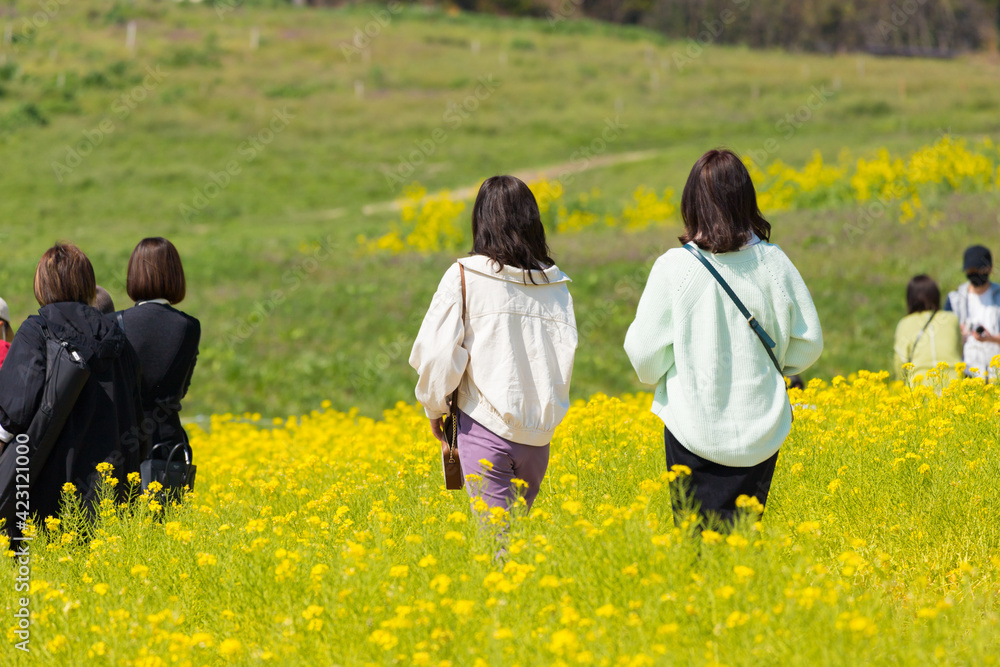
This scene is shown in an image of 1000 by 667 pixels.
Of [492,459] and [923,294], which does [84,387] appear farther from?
[923,294]

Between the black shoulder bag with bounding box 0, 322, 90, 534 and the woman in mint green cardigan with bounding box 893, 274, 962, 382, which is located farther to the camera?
the woman in mint green cardigan with bounding box 893, 274, 962, 382

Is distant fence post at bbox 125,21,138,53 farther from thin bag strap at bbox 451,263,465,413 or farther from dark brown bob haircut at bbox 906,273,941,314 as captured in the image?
thin bag strap at bbox 451,263,465,413

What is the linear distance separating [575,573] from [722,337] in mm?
977


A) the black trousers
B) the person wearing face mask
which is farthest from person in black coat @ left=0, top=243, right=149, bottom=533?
the person wearing face mask

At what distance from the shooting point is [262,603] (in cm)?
345

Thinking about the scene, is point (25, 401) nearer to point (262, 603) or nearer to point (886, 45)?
point (262, 603)

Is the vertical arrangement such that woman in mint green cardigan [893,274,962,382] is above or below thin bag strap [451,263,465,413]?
below

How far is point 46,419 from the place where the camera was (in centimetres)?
409

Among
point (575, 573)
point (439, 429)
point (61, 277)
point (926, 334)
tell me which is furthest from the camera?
point (926, 334)

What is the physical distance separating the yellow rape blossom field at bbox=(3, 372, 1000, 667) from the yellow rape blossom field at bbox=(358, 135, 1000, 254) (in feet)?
39.0

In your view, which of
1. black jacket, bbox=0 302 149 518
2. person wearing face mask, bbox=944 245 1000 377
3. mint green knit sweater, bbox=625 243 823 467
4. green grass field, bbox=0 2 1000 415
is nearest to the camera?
mint green knit sweater, bbox=625 243 823 467

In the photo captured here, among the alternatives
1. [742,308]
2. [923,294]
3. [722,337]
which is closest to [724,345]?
[722,337]

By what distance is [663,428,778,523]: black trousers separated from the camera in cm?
340

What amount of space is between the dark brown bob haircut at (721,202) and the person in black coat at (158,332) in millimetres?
2514
